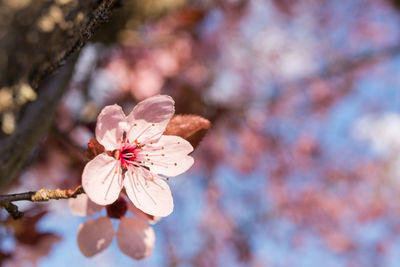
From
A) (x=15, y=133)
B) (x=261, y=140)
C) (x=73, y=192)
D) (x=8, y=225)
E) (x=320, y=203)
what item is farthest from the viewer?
(x=320, y=203)

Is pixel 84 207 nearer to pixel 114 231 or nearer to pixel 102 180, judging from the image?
pixel 114 231

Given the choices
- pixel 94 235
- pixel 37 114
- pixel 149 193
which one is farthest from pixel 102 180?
pixel 37 114

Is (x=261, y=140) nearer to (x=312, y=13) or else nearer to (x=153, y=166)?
(x=312, y=13)

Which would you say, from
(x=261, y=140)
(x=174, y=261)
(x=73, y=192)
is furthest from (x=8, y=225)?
(x=261, y=140)

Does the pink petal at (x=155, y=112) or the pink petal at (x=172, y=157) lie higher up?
the pink petal at (x=155, y=112)

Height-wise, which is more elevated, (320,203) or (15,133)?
(320,203)

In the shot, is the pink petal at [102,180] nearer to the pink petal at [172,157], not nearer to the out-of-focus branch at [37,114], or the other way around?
the pink petal at [172,157]

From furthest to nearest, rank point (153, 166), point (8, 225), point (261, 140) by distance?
point (261, 140)
point (8, 225)
point (153, 166)

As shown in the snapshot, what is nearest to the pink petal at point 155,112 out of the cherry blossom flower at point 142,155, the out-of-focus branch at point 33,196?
the cherry blossom flower at point 142,155
